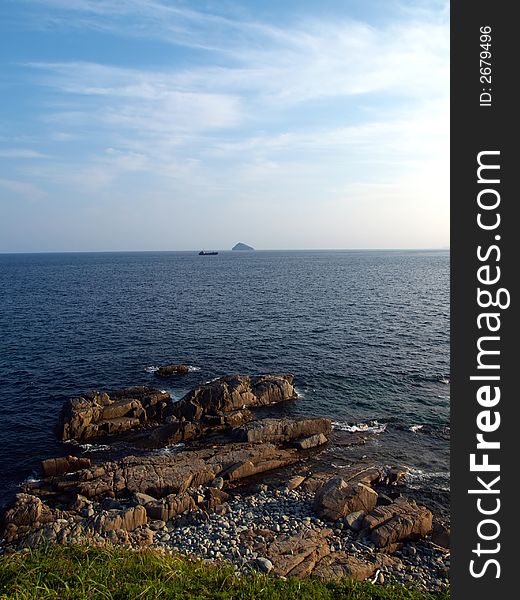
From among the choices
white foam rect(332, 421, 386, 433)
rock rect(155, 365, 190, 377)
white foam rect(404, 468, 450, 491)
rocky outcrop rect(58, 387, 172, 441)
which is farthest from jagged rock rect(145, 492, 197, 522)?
rock rect(155, 365, 190, 377)

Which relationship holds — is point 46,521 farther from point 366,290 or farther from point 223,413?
point 366,290

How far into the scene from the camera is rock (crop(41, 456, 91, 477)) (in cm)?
2888

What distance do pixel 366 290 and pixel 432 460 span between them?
287 ft

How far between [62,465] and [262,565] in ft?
59.0

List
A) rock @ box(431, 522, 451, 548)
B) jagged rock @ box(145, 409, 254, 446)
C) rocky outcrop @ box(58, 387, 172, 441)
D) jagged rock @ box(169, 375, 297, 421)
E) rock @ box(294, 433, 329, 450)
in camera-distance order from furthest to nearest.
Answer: jagged rock @ box(169, 375, 297, 421) → rocky outcrop @ box(58, 387, 172, 441) → jagged rock @ box(145, 409, 254, 446) → rock @ box(294, 433, 329, 450) → rock @ box(431, 522, 451, 548)

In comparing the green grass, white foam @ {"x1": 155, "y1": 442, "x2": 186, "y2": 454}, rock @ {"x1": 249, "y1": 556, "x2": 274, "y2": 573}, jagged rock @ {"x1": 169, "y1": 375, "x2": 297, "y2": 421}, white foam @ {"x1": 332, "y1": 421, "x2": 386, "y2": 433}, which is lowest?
white foam @ {"x1": 155, "y1": 442, "x2": 186, "y2": 454}

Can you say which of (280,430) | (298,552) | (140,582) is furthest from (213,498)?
(140,582)

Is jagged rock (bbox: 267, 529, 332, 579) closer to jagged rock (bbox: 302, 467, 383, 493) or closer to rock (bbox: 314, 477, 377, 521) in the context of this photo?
rock (bbox: 314, 477, 377, 521)

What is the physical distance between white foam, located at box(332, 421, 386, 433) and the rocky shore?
148 centimetres

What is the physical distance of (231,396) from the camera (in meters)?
39.6

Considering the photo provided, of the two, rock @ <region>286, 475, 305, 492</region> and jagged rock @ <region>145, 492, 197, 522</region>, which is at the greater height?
jagged rock @ <region>145, 492, 197, 522</region>

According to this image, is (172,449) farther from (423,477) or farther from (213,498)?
(423,477)

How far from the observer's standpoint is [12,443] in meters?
32.9

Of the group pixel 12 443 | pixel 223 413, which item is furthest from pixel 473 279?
pixel 12 443
